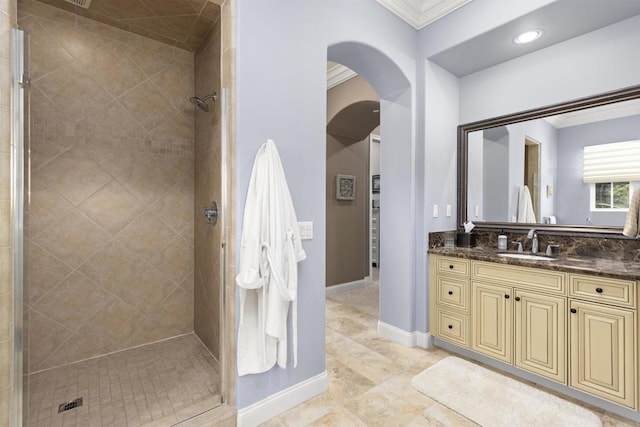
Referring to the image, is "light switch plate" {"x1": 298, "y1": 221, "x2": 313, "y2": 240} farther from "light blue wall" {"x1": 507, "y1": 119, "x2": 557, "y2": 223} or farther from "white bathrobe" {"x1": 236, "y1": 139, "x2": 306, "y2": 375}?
"light blue wall" {"x1": 507, "y1": 119, "x2": 557, "y2": 223}

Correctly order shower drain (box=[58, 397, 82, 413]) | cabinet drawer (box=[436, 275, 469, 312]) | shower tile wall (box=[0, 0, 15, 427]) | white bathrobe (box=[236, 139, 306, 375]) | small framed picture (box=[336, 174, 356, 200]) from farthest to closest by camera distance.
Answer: small framed picture (box=[336, 174, 356, 200])
cabinet drawer (box=[436, 275, 469, 312])
shower drain (box=[58, 397, 82, 413])
white bathrobe (box=[236, 139, 306, 375])
shower tile wall (box=[0, 0, 15, 427])

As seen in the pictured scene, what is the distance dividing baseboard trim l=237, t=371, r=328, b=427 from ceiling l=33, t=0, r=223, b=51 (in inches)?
98.9

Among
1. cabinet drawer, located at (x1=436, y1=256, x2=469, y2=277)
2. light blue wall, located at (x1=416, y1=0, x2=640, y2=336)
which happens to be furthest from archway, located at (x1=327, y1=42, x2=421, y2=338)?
cabinet drawer, located at (x1=436, y1=256, x2=469, y2=277)

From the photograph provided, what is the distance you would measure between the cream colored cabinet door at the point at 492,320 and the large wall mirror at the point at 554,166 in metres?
0.73

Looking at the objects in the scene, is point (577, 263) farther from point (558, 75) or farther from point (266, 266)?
point (266, 266)

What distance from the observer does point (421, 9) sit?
8.37 feet

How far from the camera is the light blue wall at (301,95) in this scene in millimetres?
1640

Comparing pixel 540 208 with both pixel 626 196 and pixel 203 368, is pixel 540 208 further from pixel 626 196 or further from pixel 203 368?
pixel 203 368

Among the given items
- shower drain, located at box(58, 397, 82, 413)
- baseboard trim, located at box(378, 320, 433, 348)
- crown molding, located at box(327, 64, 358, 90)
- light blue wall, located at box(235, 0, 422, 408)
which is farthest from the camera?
crown molding, located at box(327, 64, 358, 90)

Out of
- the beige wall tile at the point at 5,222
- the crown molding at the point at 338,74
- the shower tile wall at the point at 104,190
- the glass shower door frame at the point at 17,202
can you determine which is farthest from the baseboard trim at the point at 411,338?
the crown molding at the point at 338,74

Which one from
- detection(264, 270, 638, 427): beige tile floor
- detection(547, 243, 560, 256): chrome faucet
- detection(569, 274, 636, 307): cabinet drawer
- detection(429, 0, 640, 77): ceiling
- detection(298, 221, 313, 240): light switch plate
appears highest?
detection(429, 0, 640, 77): ceiling

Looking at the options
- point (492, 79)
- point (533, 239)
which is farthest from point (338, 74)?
point (533, 239)

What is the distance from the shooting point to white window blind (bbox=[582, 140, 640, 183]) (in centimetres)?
204

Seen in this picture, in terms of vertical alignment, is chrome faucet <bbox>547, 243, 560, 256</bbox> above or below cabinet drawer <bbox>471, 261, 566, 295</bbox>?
above
